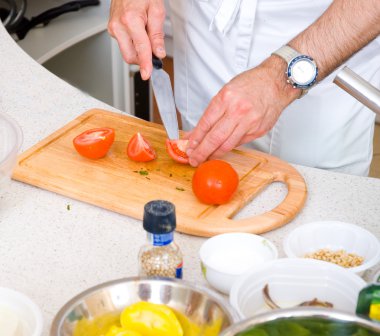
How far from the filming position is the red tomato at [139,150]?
54.4 inches

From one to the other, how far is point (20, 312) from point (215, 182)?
0.42 metres

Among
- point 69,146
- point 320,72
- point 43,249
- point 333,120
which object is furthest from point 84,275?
point 333,120

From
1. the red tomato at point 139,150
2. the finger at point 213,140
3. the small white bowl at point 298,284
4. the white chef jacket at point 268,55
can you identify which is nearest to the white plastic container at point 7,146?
the red tomato at point 139,150

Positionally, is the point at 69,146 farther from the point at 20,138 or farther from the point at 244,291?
the point at 244,291

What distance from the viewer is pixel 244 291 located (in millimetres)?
943

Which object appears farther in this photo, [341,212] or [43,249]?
[341,212]

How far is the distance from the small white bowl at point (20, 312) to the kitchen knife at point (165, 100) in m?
0.59

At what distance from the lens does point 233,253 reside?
43.2 inches

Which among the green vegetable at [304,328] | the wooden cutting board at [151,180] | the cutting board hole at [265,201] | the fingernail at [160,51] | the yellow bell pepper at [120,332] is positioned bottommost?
the cutting board hole at [265,201]

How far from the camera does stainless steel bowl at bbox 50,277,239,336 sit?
0.87 meters

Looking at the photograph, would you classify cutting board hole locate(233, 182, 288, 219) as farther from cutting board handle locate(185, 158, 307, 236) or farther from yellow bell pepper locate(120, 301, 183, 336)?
yellow bell pepper locate(120, 301, 183, 336)

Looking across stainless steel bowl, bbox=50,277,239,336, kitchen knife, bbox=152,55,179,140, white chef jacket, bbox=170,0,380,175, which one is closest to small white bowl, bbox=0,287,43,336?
stainless steel bowl, bbox=50,277,239,336

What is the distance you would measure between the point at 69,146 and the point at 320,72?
0.50 metres

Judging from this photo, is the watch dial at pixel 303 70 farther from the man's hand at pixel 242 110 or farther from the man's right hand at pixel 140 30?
the man's right hand at pixel 140 30
